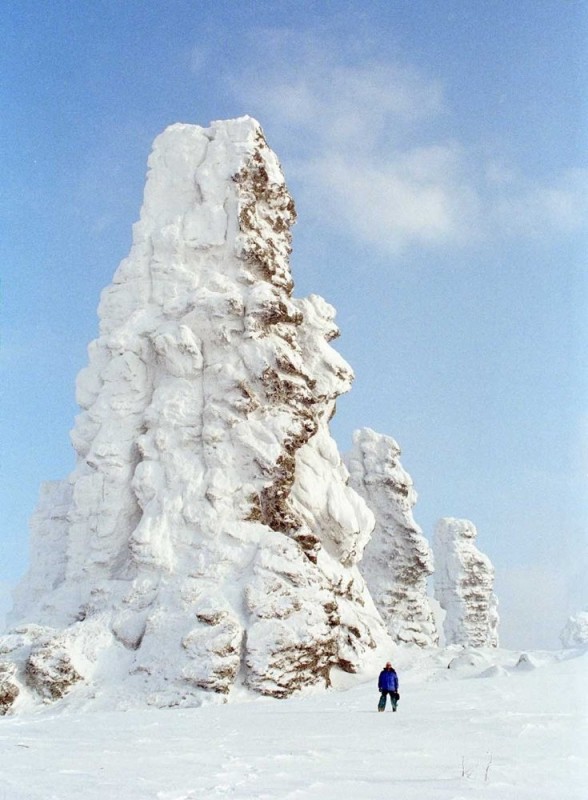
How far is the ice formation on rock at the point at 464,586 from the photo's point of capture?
4647 cm

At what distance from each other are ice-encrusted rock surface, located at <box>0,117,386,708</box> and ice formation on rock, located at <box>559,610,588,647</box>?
27520 millimetres

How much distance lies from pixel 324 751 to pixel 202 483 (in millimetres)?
15449

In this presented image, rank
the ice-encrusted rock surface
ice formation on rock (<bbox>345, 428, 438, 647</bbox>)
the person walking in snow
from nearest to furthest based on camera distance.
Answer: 1. the person walking in snow
2. the ice-encrusted rock surface
3. ice formation on rock (<bbox>345, 428, 438, 647</bbox>)

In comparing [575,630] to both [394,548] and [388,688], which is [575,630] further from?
[388,688]

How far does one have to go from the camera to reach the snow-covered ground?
6.79m

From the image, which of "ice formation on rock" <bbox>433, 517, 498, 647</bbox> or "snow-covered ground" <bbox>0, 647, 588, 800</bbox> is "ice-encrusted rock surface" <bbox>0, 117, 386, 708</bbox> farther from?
"ice formation on rock" <bbox>433, 517, 498, 647</bbox>

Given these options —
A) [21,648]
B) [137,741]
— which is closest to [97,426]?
[21,648]

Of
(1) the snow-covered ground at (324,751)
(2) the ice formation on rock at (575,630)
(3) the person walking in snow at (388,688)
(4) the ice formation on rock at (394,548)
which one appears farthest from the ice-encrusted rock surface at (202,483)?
(2) the ice formation on rock at (575,630)

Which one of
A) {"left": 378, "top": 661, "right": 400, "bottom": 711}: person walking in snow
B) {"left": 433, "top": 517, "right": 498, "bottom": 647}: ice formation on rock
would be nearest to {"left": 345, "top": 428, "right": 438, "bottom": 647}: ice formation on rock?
{"left": 433, "top": 517, "right": 498, "bottom": 647}: ice formation on rock

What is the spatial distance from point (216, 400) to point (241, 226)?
263 inches

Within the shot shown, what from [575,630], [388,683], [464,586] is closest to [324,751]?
[388,683]

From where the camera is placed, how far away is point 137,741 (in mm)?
10820

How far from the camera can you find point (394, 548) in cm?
4184

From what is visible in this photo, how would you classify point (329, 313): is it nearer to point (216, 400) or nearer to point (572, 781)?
point (216, 400)
